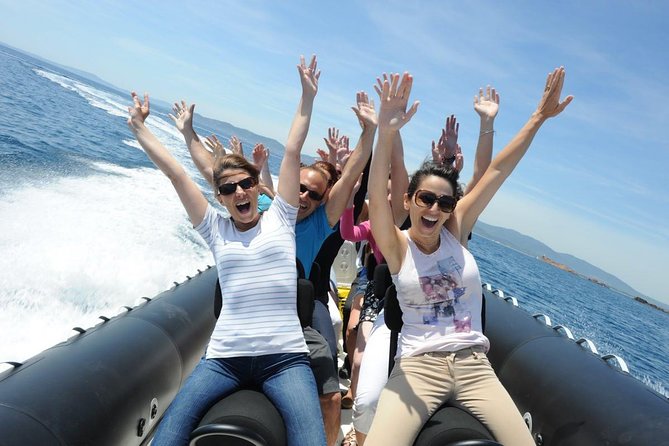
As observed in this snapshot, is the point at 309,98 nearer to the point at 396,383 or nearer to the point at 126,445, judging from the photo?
the point at 396,383

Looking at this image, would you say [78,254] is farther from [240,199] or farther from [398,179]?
[398,179]

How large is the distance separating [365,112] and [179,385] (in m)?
1.81

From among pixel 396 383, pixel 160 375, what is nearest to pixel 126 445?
pixel 160 375

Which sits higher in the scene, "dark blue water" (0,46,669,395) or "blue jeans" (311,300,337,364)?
"blue jeans" (311,300,337,364)

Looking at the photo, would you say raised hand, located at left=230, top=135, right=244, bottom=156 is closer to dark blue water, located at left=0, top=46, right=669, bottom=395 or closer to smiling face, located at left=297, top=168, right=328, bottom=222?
smiling face, located at left=297, top=168, right=328, bottom=222

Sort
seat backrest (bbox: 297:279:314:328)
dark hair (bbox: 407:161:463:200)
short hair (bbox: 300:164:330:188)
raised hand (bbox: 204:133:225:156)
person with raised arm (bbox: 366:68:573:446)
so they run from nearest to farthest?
person with raised arm (bbox: 366:68:573:446) < dark hair (bbox: 407:161:463:200) < seat backrest (bbox: 297:279:314:328) < short hair (bbox: 300:164:330:188) < raised hand (bbox: 204:133:225:156)

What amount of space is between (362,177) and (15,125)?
44.1 ft

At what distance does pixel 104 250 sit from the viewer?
5.89 m

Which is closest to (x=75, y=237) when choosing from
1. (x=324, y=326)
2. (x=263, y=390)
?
(x=324, y=326)

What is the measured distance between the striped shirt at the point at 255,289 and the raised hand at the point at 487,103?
1190 millimetres

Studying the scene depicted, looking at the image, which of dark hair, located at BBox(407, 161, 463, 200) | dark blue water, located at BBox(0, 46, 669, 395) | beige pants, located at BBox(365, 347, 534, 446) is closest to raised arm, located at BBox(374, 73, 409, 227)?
dark hair, located at BBox(407, 161, 463, 200)

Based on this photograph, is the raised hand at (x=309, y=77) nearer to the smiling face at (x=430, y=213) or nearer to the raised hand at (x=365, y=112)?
the raised hand at (x=365, y=112)

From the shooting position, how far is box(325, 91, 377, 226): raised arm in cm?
234

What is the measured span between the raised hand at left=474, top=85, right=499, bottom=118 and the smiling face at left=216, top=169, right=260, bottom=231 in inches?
49.2
